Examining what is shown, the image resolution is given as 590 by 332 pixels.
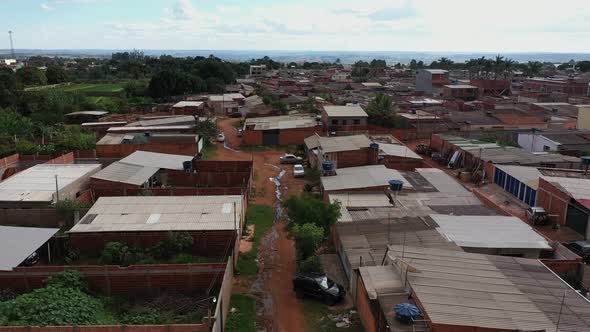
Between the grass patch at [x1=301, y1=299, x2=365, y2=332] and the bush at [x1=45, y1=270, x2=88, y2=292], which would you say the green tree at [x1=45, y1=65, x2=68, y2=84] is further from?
the grass patch at [x1=301, y1=299, x2=365, y2=332]

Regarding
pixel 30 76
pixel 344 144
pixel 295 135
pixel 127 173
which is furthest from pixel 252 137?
pixel 30 76

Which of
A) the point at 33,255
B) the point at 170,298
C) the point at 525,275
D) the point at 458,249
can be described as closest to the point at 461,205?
the point at 458,249

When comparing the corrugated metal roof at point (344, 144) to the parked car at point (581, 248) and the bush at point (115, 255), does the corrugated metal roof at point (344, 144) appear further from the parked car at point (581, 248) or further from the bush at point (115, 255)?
the bush at point (115, 255)

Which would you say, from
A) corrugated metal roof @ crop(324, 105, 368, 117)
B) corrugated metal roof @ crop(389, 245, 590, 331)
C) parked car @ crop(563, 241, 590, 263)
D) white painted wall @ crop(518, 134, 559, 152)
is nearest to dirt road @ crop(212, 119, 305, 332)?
corrugated metal roof @ crop(389, 245, 590, 331)

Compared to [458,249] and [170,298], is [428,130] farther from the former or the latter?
[170,298]

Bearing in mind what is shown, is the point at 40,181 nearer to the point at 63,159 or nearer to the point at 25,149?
the point at 63,159
